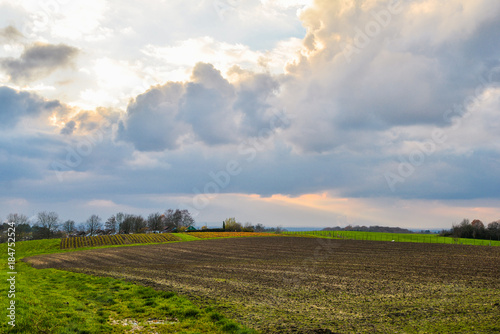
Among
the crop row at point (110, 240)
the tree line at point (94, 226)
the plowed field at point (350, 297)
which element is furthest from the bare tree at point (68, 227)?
the plowed field at point (350, 297)

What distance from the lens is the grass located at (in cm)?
1455

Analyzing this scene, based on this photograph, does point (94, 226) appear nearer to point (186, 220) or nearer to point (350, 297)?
point (186, 220)

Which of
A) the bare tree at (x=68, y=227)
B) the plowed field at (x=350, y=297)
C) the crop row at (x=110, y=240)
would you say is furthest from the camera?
the bare tree at (x=68, y=227)

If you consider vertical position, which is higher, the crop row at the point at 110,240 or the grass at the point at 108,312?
the grass at the point at 108,312

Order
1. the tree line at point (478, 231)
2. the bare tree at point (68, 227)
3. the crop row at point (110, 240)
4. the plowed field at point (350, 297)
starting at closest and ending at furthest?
1. the plowed field at point (350, 297)
2. the crop row at point (110, 240)
3. the tree line at point (478, 231)
4. the bare tree at point (68, 227)

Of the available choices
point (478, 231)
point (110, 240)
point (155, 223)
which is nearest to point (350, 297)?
point (110, 240)

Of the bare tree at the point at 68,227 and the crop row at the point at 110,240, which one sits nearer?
the crop row at the point at 110,240

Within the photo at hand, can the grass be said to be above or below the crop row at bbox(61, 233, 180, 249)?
above

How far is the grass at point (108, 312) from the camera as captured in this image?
1455 centimetres

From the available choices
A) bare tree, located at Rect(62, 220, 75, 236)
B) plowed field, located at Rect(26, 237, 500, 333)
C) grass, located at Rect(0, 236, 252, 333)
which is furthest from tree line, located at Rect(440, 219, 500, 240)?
bare tree, located at Rect(62, 220, 75, 236)

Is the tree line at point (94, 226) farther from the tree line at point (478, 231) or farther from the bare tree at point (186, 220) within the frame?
the tree line at point (478, 231)

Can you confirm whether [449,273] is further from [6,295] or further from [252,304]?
[6,295]

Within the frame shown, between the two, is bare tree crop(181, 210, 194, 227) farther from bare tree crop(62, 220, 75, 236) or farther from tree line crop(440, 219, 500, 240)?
tree line crop(440, 219, 500, 240)

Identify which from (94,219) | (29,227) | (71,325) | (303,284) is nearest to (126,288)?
(71,325)
